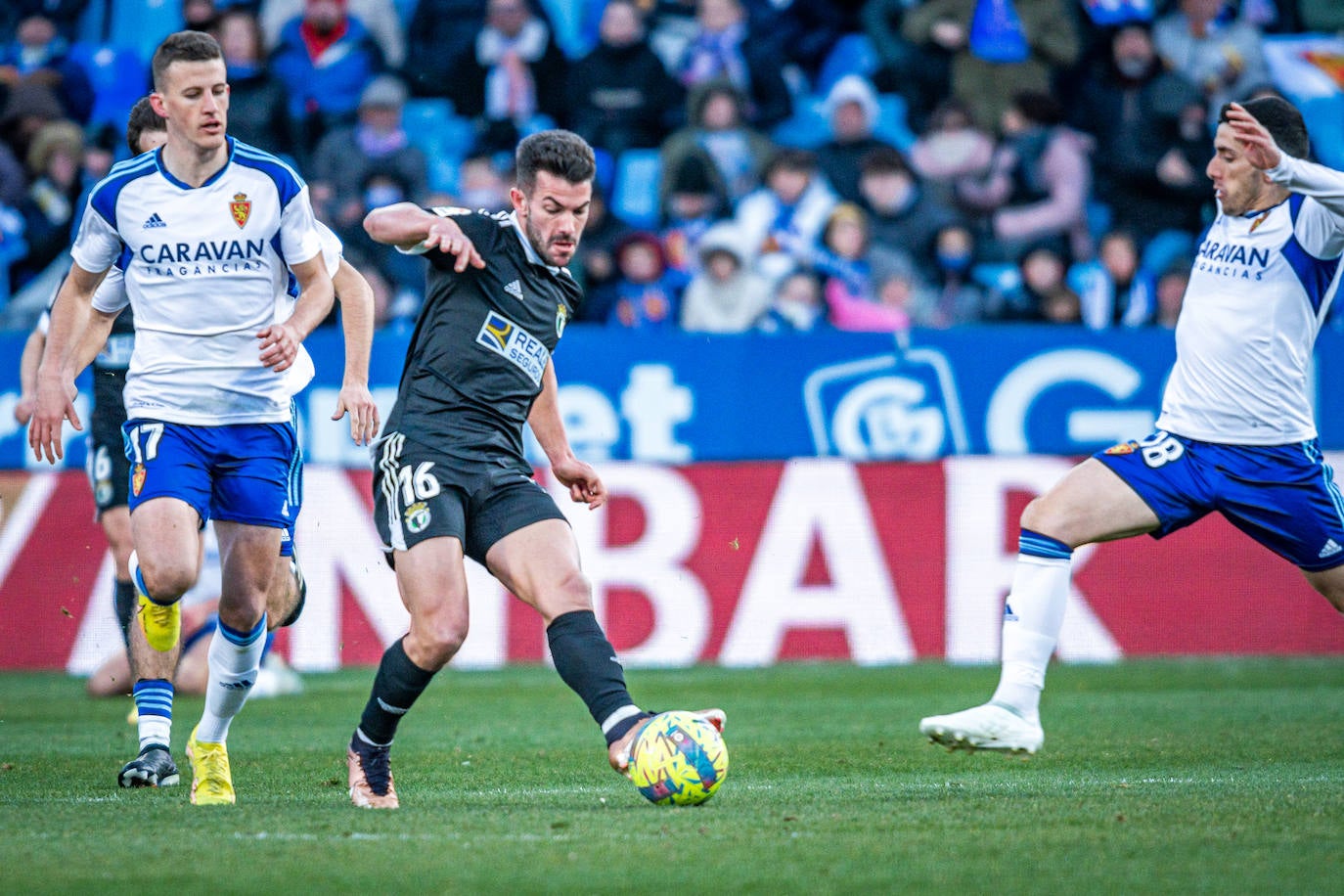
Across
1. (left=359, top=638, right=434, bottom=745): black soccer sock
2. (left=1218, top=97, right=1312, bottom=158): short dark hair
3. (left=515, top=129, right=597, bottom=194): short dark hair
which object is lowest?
(left=359, top=638, right=434, bottom=745): black soccer sock

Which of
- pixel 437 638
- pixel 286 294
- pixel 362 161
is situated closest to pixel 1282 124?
pixel 437 638

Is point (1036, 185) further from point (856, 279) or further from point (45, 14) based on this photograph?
point (45, 14)

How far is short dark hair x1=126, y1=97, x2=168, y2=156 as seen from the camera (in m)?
7.01

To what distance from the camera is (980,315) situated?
14.5 m

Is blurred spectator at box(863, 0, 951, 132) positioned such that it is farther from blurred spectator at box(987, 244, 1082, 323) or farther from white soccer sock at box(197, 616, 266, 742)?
white soccer sock at box(197, 616, 266, 742)

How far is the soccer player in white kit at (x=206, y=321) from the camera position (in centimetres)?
616

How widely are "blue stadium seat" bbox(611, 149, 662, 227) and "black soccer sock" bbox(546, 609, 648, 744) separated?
9.84 meters

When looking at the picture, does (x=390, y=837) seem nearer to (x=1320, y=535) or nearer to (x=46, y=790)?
(x=46, y=790)

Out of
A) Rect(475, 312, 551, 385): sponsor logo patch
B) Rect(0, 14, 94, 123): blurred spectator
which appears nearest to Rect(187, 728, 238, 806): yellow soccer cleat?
Rect(475, 312, 551, 385): sponsor logo patch

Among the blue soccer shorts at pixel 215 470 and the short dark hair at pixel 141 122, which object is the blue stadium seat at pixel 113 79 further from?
the blue soccer shorts at pixel 215 470

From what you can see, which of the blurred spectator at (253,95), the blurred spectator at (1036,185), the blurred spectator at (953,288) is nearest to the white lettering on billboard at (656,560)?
the blurred spectator at (953,288)

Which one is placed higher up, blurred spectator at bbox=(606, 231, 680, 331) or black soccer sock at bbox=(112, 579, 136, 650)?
blurred spectator at bbox=(606, 231, 680, 331)

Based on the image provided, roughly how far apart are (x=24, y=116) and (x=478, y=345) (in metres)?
11.2

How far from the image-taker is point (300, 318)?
6.14 metres
